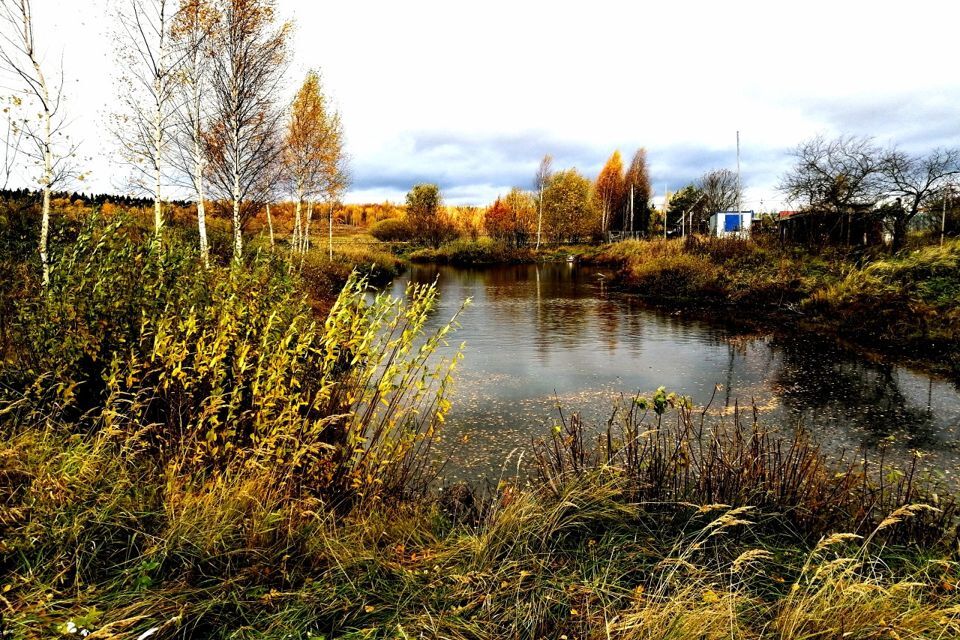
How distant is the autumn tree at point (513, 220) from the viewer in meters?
53.0

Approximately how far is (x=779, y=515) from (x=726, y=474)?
0.44 metres

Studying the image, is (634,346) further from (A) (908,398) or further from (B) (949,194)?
(B) (949,194)

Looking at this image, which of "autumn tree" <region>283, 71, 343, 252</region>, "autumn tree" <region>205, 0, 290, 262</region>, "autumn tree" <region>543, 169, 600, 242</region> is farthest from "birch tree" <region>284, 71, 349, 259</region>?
"autumn tree" <region>543, 169, 600, 242</region>

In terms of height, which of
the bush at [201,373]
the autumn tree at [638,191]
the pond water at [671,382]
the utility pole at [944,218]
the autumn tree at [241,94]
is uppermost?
the autumn tree at [638,191]

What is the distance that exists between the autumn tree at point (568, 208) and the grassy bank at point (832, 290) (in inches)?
1129

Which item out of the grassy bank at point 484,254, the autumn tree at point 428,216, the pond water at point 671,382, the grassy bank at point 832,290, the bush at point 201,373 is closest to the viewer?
the bush at point 201,373

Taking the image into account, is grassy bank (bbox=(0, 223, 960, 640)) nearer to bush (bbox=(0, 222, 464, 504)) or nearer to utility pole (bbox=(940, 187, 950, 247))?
bush (bbox=(0, 222, 464, 504))

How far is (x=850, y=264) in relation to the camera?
16469 millimetres

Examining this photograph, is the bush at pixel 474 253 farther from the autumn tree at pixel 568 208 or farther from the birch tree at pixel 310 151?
the birch tree at pixel 310 151

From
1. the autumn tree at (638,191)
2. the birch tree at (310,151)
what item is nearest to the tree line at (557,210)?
the autumn tree at (638,191)

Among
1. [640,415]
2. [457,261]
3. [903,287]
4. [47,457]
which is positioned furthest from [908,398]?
[457,261]

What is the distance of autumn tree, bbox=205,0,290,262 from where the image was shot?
49.3 feet

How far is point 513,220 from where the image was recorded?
176 feet

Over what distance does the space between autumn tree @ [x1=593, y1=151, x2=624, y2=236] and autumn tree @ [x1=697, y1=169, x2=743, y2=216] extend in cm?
850
